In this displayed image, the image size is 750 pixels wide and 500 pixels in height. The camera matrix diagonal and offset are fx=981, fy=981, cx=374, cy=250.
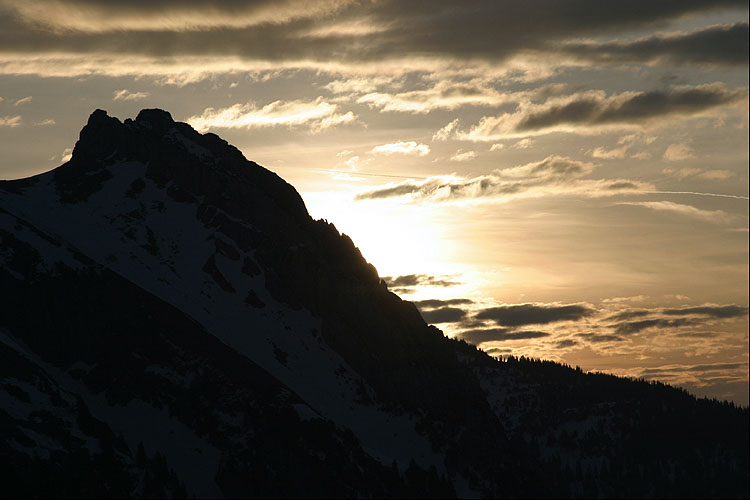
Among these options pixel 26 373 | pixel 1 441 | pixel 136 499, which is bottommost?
pixel 136 499

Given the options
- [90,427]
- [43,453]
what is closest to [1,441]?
[43,453]

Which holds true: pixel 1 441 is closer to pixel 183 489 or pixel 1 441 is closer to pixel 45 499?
pixel 45 499

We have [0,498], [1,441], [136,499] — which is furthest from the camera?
[136,499]

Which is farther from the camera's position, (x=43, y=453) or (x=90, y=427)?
(x=90, y=427)

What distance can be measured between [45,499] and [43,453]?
1083cm

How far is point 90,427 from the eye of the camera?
19550 cm

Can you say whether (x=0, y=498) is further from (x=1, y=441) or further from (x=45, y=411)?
(x=45, y=411)

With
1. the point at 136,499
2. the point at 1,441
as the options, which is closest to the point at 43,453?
the point at 1,441

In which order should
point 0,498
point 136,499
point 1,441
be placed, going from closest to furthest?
1. point 0,498
2. point 1,441
3. point 136,499

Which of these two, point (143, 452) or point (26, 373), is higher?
point (26, 373)

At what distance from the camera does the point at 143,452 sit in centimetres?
19775

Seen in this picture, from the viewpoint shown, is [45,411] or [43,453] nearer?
[43,453]

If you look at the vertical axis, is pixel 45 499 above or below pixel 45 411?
below

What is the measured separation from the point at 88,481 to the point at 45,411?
61.2 ft
